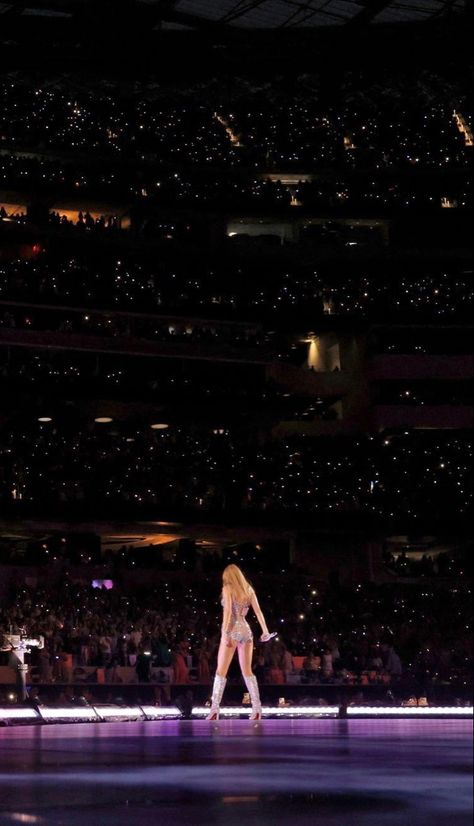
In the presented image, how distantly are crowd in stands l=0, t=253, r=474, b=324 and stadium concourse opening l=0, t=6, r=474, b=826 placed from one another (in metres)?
0.11

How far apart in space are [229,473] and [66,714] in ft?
66.6

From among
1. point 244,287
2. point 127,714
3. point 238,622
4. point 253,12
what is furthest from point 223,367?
point 238,622

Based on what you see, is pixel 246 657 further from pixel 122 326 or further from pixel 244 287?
pixel 244 287

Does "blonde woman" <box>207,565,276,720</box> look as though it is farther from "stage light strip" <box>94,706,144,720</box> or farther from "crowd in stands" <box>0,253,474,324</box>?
"crowd in stands" <box>0,253,474,324</box>

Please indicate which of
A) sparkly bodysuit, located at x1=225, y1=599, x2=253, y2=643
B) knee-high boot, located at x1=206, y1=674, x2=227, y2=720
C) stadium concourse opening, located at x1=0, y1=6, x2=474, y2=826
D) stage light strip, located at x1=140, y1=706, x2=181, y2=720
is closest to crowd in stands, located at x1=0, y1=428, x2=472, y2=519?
stadium concourse opening, located at x1=0, y1=6, x2=474, y2=826

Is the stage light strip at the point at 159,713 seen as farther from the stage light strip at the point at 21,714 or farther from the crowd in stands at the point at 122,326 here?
the crowd in stands at the point at 122,326

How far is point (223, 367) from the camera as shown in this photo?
44.6m

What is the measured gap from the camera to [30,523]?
3700 cm

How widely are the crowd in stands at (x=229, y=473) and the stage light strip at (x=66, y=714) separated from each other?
57.4ft

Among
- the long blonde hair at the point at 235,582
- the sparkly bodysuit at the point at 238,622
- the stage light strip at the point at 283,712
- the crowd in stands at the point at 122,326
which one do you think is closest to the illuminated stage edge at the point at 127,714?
the stage light strip at the point at 283,712

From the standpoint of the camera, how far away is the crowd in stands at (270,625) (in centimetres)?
2678

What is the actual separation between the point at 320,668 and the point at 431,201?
83.0 feet

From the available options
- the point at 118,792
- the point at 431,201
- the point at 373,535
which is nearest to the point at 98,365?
the point at 373,535

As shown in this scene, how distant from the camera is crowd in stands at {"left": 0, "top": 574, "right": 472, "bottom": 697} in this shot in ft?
87.9
